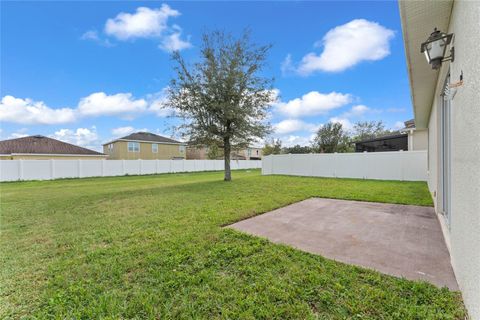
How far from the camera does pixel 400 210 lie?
554cm

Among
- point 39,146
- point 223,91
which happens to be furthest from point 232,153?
point 39,146

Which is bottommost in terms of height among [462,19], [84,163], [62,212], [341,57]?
[62,212]

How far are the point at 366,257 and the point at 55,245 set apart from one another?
486cm

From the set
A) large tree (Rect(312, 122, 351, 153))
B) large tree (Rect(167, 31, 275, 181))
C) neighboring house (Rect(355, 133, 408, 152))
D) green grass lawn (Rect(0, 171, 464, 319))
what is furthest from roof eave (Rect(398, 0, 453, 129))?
large tree (Rect(312, 122, 351, 153))

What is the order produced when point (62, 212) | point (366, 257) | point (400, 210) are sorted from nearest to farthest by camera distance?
point (366, 257) < point (400, 210) < point (62, 212)

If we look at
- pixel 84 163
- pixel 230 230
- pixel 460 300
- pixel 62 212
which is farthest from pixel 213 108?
pixel 84 163

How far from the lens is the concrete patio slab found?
2699 millimetres

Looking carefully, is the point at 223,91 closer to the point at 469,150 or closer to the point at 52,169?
the point at 469,150

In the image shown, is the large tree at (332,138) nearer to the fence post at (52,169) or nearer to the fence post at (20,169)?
the fence post at (52,169)

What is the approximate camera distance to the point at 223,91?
12.4m

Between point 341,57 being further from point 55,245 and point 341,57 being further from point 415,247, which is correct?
point 55,245

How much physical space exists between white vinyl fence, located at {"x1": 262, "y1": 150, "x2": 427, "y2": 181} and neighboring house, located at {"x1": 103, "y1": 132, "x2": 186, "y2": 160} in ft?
65.8

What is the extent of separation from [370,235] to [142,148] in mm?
32016

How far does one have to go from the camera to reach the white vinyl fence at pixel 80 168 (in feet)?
53.9
